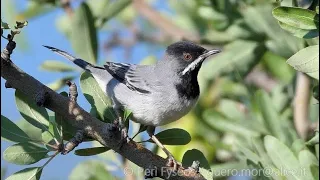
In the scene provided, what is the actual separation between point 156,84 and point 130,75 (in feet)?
0.56

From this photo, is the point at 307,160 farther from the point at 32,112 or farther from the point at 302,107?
the point at 32,112

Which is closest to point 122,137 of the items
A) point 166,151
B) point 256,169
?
point 166,151

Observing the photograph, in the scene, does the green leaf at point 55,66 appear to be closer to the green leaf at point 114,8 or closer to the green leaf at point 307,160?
the green leaf at point 114,8

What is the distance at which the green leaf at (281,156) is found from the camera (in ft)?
11.0

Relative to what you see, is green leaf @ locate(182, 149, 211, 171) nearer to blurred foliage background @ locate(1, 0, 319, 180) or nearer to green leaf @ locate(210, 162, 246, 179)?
blurred foliage background @ locate(1, 0, 319, 180)

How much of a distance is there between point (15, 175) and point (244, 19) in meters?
2.02

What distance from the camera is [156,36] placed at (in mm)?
5695

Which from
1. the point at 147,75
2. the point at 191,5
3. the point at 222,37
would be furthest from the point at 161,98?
the point at 191,5

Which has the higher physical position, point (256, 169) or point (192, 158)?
point (192, 158)

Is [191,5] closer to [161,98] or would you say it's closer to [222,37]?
[222,37]

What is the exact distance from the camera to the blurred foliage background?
11.2 feet

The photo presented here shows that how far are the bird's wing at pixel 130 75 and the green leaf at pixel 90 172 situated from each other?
492 millimetres

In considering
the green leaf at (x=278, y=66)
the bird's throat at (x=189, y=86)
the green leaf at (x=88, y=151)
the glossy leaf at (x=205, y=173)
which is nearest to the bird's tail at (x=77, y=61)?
the bird's throat at (x=189, y=86)

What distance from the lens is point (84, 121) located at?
2.80 metres
